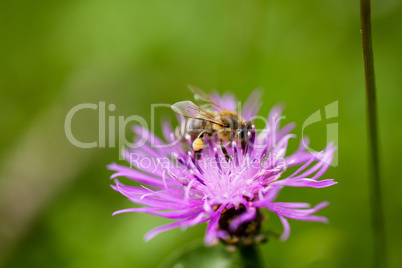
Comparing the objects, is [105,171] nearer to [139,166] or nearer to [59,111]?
[59,111]

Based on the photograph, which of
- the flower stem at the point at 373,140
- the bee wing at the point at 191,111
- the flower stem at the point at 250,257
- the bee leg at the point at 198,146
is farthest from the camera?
the bee leg at the point at 198,146

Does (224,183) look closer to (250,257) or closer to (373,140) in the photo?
(250,257)

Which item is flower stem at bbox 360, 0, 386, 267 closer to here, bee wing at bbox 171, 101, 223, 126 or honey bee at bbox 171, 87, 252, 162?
honey bee at bbox 171, 87, 252, 162

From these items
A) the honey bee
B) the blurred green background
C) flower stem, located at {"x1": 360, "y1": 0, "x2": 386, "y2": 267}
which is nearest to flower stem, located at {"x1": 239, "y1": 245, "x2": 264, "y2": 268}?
the honey bee

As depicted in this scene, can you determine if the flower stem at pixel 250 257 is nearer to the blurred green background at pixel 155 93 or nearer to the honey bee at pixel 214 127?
the honey bee at pixel 214 127

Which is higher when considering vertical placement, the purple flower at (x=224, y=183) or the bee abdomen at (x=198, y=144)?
the bee abdomen at (x=198, y=144)

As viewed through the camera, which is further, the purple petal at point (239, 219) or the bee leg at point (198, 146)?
the bee leg at point (198, 146)

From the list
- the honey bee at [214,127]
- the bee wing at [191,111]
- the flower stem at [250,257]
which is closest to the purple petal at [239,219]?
the flower stem at [250,257]
